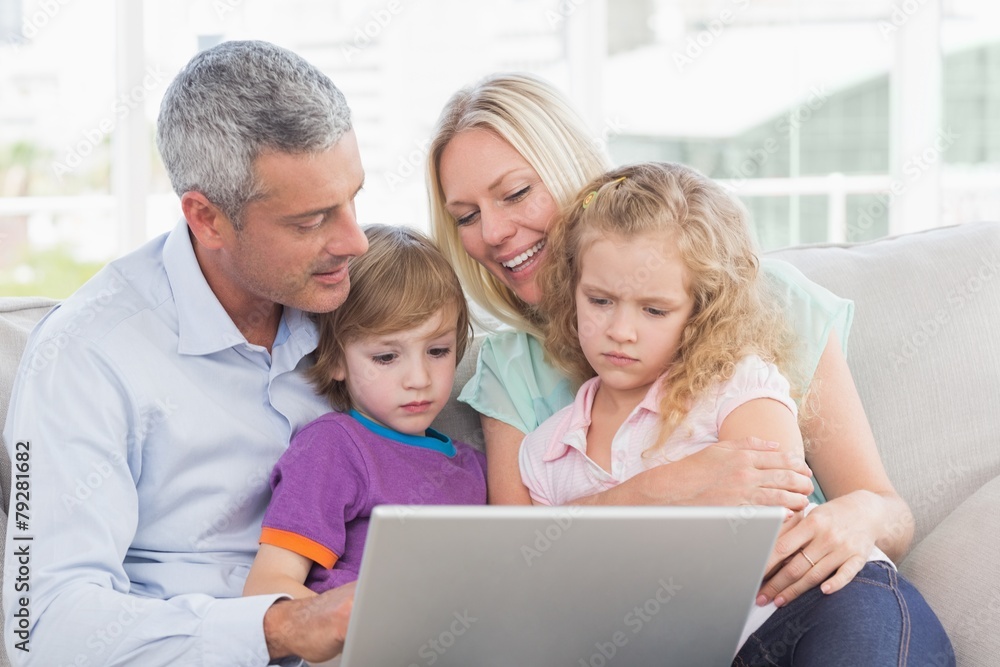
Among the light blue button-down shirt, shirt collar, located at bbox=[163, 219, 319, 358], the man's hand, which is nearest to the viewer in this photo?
the man's hand

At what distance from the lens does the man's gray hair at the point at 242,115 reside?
1477 mm

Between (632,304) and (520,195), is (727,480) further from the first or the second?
(520,195)

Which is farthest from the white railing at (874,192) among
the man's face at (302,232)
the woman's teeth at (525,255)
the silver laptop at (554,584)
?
the silver laptop at (554,584)

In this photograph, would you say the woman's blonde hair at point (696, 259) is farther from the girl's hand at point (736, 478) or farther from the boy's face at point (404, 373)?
the boy's face at point (404, 373)

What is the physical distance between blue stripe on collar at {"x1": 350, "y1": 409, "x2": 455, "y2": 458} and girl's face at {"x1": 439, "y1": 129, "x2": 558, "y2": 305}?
312 millimetres

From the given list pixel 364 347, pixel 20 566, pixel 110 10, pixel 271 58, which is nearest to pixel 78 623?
pixel 20 566

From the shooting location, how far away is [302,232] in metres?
1.52

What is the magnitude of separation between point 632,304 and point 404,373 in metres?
0.37

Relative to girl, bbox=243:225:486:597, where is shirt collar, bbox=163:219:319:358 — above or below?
above

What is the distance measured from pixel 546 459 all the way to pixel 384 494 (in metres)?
0.27

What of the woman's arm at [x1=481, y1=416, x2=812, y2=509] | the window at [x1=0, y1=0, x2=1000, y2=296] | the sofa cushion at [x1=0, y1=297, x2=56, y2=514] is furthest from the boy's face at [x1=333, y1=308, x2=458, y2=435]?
the window at [x1=0, y1=0, x2=1000, y2=296]

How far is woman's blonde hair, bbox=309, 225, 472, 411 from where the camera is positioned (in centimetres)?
159

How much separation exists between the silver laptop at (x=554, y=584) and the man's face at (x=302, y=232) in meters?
0.60

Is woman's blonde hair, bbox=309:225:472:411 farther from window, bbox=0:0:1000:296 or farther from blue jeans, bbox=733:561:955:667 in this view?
window, bbox=0:0:1000:296
